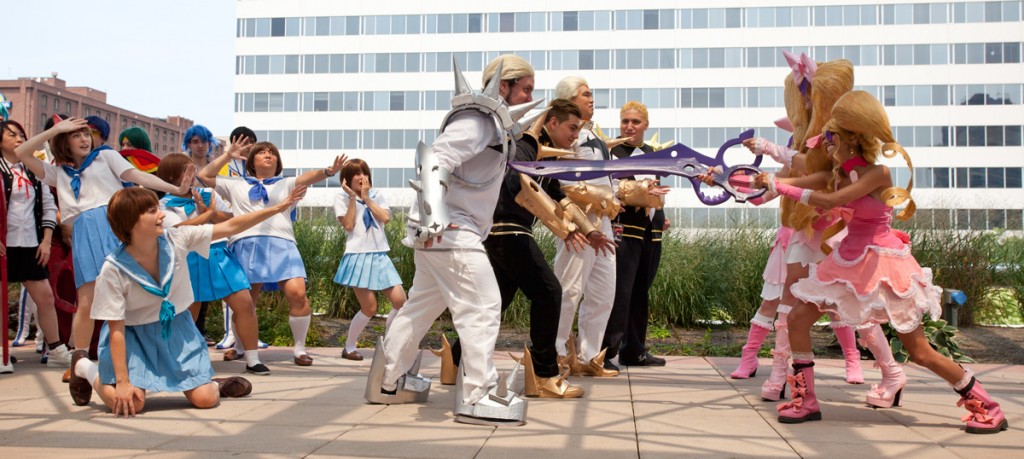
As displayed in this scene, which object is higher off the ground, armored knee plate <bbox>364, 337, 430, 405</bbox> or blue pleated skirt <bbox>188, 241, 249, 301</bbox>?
blue pleated skirt <bbox>188, 241, 249, 301</bbox>

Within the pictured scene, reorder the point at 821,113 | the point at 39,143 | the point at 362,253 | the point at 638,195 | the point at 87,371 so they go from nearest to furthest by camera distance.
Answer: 1. the point at 87,371
2. the point at 821,113
3. the point at 39,143
4. the point at 638,195
5. the point at 362,253

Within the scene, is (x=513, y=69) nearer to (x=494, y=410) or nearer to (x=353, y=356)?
(x=494, y=410)

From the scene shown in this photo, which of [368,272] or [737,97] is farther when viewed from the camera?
[737,97]

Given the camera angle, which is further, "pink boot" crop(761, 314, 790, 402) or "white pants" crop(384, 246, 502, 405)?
"pink boot" crop(761, 314, 790, 402)

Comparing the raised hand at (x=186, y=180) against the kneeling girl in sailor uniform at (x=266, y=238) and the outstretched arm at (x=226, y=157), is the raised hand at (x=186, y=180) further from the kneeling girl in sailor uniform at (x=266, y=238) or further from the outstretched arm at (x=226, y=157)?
the kneeling girl in sailor uniform at (x=266, y=238)

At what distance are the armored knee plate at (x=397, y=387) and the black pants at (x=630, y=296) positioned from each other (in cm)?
169

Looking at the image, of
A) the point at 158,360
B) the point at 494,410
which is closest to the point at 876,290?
the point at 494,410

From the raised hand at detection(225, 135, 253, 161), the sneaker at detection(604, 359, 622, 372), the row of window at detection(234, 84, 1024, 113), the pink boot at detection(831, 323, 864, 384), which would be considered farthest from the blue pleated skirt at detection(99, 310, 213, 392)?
the row of window at detection(234, 84, 1024, 113)

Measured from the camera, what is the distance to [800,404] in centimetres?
452

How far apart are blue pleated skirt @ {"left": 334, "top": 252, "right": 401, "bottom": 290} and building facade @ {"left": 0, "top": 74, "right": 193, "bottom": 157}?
8646 centimetres

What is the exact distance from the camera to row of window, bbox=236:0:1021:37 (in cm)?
5772

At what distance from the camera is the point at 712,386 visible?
5809 millimetres

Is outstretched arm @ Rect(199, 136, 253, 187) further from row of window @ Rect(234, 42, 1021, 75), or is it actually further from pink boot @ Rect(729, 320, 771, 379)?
row of window @ Rect(234, 42, 1021, 75)

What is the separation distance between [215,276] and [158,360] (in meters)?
1.43
